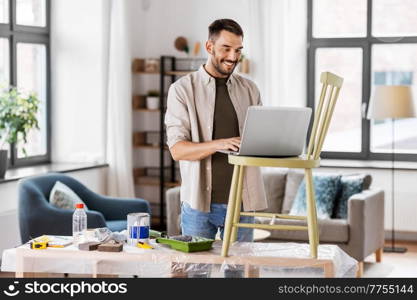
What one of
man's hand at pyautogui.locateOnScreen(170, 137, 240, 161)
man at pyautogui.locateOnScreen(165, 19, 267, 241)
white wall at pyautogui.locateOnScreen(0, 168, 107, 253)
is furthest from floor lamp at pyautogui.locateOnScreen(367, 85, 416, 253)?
man's hand at pyautogui.locateOnScreen(170, 137, 240, 161)

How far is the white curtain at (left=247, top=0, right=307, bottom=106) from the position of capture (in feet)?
27.0

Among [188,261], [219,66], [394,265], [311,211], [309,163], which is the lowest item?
[394,265]

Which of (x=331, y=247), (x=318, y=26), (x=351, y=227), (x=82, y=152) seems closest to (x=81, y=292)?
(x=331, y=247)

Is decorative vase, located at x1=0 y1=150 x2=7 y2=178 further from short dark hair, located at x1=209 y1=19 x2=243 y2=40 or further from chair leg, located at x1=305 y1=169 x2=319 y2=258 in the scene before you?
chair leg, located at x1=305 y1=169 x2=319 y2=258

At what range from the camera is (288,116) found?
3.18 meters

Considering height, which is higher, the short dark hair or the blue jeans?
the short dark hair

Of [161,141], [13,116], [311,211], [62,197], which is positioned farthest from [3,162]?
[311,211]

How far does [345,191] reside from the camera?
6.97 m

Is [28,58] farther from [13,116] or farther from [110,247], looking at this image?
[110,247]

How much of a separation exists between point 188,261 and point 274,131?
2.09 ft

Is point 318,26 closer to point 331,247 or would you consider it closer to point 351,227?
point 351,227

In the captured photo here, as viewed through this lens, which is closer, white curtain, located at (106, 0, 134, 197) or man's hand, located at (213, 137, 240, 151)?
man's hand, located at (213, 137, 240, 151)

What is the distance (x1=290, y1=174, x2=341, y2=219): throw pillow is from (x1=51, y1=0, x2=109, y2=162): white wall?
2.23 m

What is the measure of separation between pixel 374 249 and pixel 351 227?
45 cm
